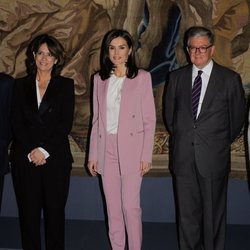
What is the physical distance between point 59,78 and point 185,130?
3.36ft

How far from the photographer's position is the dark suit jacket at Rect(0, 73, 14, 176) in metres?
3.08

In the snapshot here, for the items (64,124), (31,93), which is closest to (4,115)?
(31,93)

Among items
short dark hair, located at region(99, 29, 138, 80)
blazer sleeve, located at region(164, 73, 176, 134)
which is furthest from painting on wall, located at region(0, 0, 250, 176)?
short dark hair, located at region(99, 29, 138, 80)

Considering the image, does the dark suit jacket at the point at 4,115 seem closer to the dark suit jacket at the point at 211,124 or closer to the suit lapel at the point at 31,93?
the suit lapel at the point at 31,93

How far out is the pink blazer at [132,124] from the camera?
3021mm

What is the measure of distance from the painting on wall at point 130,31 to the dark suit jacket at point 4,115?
115 cm

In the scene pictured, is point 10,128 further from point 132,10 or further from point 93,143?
point 132,10

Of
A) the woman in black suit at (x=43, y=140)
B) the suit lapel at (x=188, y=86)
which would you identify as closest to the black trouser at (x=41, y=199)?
the woman in black suit at (x=43, y=140)

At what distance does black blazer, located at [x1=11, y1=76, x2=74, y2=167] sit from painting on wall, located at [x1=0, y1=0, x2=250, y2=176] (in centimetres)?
113

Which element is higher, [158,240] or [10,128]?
[10,128]

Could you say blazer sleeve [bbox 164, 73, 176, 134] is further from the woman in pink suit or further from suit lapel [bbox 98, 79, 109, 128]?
suit lapel [bbox 98, 79, 109, 128]

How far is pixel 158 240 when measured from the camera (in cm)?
377

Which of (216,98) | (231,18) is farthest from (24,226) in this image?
(231,18)

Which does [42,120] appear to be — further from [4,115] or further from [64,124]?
[4,115]
